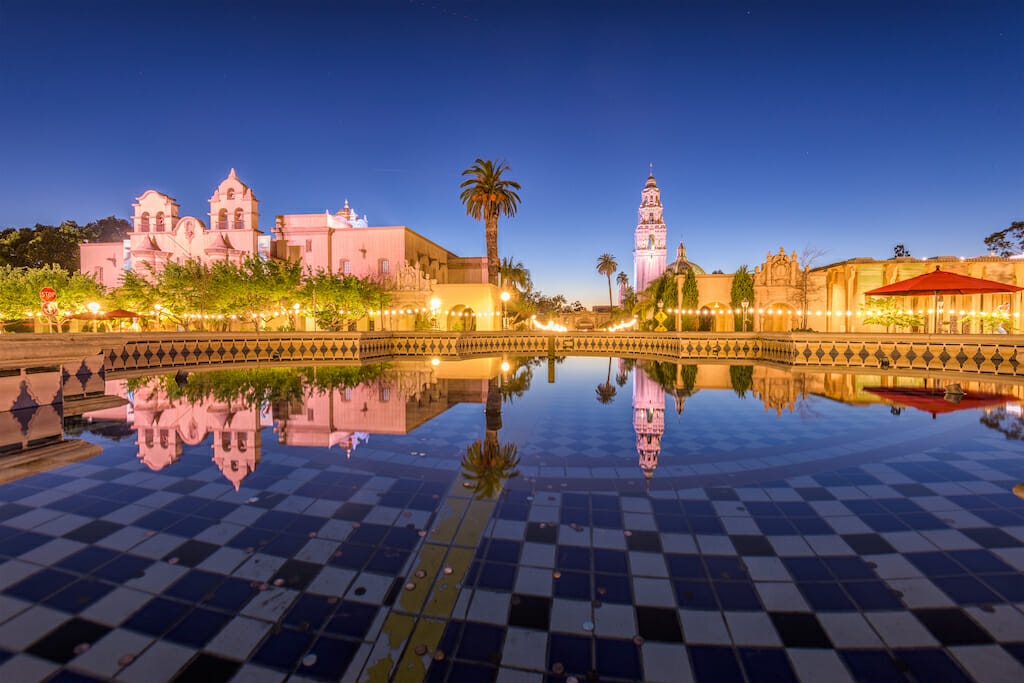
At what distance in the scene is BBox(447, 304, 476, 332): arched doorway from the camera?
3328 cm

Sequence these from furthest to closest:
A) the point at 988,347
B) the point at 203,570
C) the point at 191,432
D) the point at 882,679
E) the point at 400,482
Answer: the point at 988,347 < the point at 191,432 < the point at 400,482 < the point at 203,570 < the point at 882,679

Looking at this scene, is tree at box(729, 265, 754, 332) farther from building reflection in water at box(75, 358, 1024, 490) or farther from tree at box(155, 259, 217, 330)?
tree at box(155, 259, 217, 330)

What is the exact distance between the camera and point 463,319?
116ft

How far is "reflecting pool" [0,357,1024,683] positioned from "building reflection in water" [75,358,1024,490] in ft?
0.44

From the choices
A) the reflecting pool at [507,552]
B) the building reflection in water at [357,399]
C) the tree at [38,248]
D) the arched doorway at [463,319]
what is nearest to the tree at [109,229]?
the tree at [38,248]

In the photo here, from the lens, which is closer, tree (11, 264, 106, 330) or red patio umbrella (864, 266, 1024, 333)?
red patio umbrella (864, 266, 1024, 333)

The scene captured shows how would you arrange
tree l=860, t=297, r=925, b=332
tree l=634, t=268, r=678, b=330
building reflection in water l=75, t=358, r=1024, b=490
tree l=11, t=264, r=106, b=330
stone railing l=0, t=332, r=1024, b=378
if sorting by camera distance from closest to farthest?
building reflection in water l=75, t=358, r=1024, b=490, stone railing l=0, t=332, r=1024, b=378, tree l=860, t=297, r=925, b=332, tree l=11, t=264, r=106, b=330, tree l=634, t=268, r=678, b=330

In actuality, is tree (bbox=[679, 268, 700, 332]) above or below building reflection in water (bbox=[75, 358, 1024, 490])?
above

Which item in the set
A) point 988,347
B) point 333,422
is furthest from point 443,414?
point 988,347

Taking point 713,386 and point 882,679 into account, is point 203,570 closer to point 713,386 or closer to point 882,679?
point 882,679

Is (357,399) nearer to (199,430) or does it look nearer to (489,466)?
(199,430)

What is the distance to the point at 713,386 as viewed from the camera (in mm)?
12117

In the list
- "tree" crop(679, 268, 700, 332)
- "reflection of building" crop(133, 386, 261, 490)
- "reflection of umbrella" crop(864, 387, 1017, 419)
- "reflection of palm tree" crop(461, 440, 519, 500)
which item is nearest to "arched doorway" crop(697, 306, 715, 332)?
"tree" crop(679, 268, 700, 332)

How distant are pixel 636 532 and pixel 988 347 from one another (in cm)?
1823
